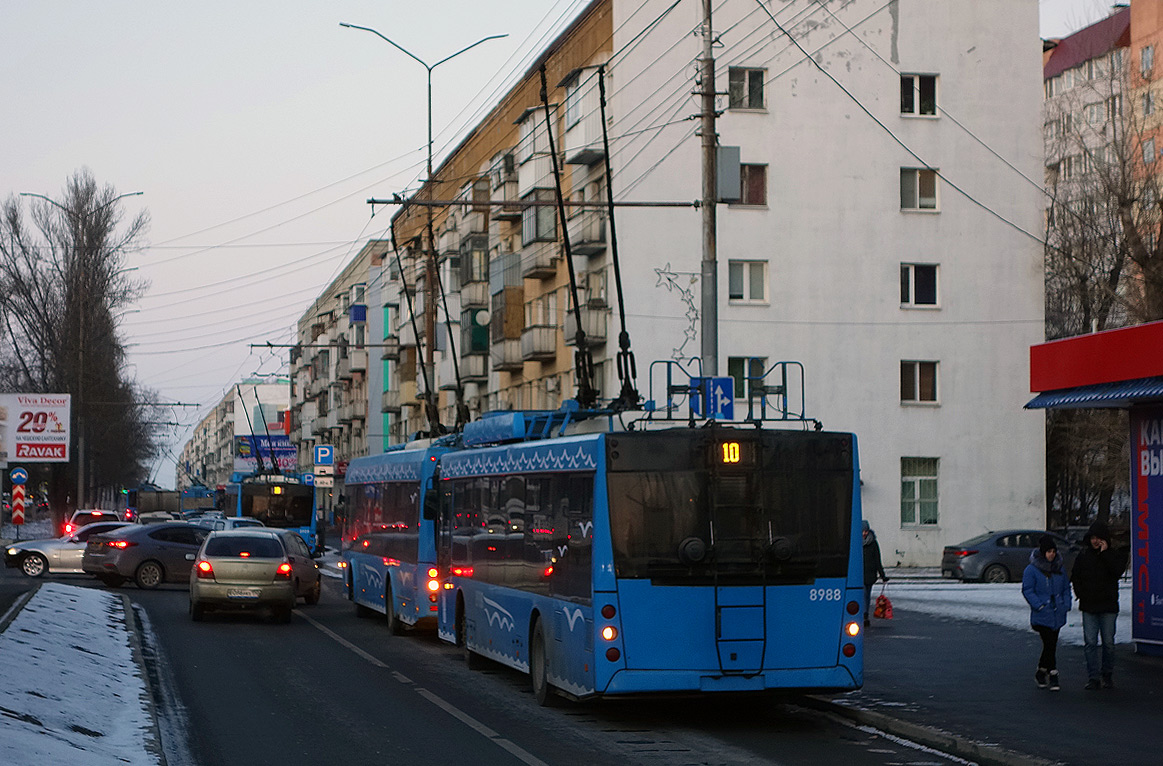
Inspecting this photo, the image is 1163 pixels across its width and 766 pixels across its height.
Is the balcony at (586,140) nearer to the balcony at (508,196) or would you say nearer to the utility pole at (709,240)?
the balcony at (508,196)

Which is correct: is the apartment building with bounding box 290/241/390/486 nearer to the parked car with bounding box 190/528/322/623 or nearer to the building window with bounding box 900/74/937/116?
the building window with bounding box 900/74/937/116

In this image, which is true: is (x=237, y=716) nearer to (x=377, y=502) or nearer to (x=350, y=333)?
(x=377, y=502)

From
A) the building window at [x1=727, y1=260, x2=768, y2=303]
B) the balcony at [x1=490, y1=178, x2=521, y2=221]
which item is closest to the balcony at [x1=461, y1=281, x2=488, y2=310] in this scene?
the balcony at [x1=490, y1=178, x2=521, y2=221]

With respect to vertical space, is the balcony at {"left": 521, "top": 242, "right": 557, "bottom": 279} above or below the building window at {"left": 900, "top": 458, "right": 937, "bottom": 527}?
above

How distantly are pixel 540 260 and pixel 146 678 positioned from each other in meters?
37.3

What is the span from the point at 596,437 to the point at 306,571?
18356mm

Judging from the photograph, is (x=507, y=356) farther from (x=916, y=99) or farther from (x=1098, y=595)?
(x=1098, y=595)

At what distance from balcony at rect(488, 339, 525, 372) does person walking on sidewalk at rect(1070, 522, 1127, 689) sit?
129 ft

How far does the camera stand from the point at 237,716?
14055 millimetres

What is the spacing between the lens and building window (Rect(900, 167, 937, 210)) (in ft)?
155

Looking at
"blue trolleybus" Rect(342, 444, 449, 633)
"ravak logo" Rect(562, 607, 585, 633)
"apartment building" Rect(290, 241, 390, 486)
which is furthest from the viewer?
"apartment building" Rect(290, 241, 390, 486)

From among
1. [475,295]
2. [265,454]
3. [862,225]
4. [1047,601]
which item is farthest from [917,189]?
[265,454]

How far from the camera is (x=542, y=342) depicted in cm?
5222

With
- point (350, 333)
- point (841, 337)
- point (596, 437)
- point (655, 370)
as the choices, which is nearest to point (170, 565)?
point (655, 370)
